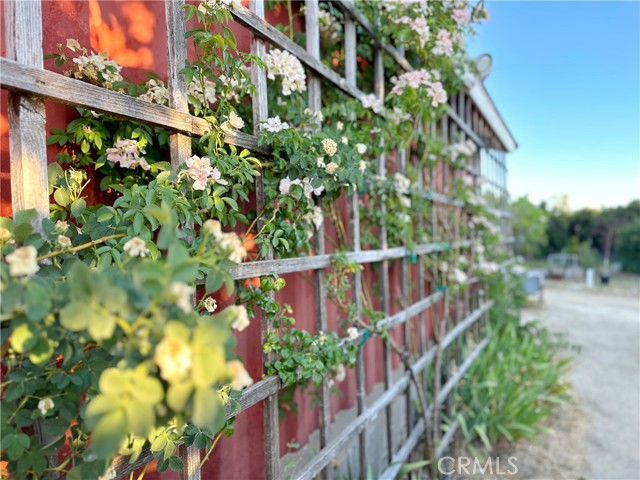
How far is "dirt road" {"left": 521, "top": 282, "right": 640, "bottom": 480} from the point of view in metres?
2.29

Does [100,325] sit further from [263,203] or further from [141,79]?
[141,79]

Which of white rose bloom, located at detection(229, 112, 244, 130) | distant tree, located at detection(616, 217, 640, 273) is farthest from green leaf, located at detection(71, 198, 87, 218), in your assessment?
distant tree, located at detection(616, 217, 640, 273)

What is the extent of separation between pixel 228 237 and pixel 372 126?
1.30 m

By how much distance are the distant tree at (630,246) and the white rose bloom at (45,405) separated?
1761 cm

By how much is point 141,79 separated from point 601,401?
4.02m

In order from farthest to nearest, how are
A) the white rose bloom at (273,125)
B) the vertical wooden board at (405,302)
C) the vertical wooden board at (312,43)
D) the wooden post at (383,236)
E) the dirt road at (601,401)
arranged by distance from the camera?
the dirt road at (601,401) < the vertical wooden board at (405,302) < the wooden post at (383,236) < the vertical wooden board at (312,43) < the white rose bloom at (273,125)

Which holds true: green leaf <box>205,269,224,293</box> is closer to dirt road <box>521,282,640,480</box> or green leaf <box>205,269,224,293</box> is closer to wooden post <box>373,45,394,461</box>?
wooden post <box>373,45,394,461</box>

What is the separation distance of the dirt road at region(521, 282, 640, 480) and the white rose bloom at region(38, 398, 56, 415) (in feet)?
8.55

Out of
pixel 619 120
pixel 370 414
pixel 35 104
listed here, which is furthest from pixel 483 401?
pixel 619 120

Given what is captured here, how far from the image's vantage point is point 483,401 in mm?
2652

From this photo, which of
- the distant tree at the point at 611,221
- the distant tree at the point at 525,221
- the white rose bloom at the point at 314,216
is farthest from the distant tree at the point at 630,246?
the white rose bloom at the point at 314,216

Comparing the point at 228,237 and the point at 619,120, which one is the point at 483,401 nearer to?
the point at 228,237

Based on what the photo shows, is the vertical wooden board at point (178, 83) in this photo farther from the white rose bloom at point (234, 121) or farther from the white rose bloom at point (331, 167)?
the white rose bloom at point (331, 167)

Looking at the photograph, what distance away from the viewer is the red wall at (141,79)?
85cm
